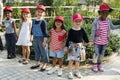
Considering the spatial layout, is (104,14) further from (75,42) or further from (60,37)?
(60,37)

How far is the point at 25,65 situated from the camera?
7.93m

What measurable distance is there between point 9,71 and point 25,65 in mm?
611

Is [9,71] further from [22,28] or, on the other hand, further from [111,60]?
[111,60]

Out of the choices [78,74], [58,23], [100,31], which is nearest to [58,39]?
[58,23]

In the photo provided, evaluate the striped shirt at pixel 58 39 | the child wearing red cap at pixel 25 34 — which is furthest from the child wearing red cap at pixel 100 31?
the child wearing red cap at pixel 25 34

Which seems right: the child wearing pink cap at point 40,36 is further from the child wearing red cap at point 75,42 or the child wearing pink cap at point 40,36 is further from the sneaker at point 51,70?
the child wearing red cap at point 75,42

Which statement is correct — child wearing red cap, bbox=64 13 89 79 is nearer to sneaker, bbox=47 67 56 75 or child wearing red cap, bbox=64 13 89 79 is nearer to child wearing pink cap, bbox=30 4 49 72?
sneaker, bbox=47 67 56 75

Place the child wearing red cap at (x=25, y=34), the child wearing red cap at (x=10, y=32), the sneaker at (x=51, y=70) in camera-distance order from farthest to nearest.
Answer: the child wearing red cap at (x=10, y=32) < the child wearing red cap at (x=25, y=34) < the sneaker at (x=51, y=70)

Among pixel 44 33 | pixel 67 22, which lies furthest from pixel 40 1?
pixel 44 33

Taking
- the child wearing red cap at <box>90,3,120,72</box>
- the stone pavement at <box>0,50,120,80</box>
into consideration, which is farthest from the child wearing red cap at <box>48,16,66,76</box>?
the child wearing red cap at <box>90,3,120,72</box>

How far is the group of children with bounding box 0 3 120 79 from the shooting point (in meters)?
7.06

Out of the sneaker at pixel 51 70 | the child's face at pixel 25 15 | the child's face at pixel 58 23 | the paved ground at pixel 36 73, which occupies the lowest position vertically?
the paved ground at pixel 36 73

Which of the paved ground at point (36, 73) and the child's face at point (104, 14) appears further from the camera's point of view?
the child's face at point (104, 14)

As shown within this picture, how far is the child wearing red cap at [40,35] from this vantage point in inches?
290
